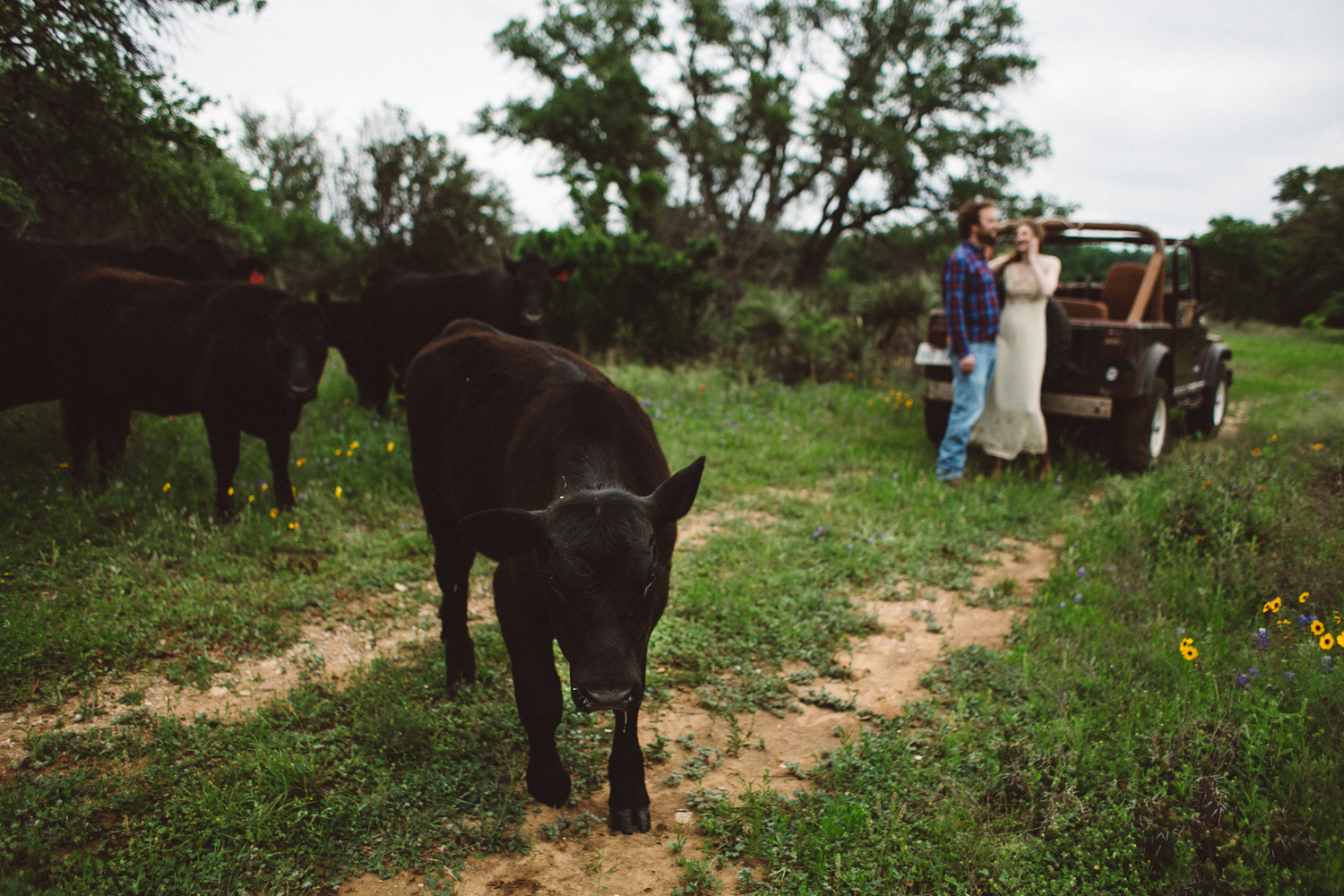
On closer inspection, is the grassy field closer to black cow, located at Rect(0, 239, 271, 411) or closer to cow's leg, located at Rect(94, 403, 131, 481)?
cow's leg, located at Rect(94, 403, 131, 481)

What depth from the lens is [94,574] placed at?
14.4ft

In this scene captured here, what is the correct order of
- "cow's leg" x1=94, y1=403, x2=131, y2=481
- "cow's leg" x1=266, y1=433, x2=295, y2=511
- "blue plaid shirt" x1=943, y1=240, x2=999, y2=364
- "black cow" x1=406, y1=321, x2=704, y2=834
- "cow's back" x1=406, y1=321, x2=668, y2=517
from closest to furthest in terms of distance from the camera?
→ "black cow" x1=406, y1=321, x2=704, y2=834
"cow's back" x1=406, y1=321, x2=668, y2=517
"cow's leg" x1=266, y1=433, x2=295, y2=511
"cow's leg" x1=94, y1=403, x2=131, y2=481
"blue plaid shirt" x1=943, y1=240, x2=999, y2=364

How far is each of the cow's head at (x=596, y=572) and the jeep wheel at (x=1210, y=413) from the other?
8.64 metres

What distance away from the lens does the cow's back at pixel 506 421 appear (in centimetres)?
285

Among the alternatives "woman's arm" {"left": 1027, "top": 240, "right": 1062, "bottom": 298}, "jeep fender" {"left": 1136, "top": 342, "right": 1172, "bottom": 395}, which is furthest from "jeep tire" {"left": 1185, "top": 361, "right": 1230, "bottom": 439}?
"woman's arm" {"left": 1027, "top": 240, "right": 1062, "bottom": 298}

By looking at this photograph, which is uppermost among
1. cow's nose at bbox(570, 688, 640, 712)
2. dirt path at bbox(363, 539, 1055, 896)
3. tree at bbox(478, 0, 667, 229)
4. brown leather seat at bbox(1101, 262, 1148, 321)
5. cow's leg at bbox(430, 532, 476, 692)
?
tree at bbox(478, 0, 667, 229)

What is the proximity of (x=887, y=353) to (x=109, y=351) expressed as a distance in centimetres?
1020

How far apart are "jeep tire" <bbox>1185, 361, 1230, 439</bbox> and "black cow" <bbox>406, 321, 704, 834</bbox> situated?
8.17 m

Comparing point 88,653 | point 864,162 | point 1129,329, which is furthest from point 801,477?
point 864,162

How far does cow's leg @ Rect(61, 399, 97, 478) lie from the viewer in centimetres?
575

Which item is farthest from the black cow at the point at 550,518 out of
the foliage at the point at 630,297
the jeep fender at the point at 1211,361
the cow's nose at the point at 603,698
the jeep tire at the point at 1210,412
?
the foliage at the point at 630,297

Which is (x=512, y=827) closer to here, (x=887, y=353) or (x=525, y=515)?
(x=525, y=515)

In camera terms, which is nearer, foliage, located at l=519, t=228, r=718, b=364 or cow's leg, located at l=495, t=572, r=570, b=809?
cow's leg, located at l=495, t=572, r=570, b=809

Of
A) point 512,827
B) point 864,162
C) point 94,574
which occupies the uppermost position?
point 864,162
